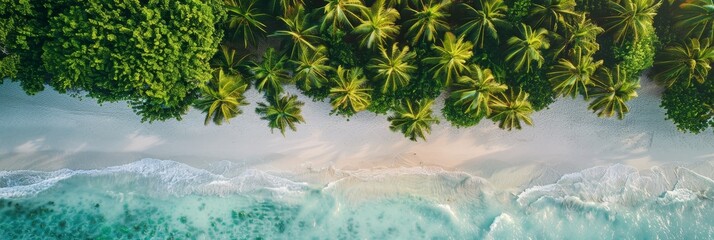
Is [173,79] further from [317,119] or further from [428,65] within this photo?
[428,65]

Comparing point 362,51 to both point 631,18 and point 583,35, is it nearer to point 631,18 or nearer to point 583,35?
point 583,35

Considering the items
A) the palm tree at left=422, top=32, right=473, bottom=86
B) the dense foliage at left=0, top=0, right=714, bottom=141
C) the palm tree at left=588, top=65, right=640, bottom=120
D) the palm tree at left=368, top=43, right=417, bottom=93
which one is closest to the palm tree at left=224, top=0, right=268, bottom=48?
the dense foliage at left=0, top=0, right=714, bottom=141

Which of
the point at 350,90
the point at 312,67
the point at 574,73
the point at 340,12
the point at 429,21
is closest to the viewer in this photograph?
the point at 340,12

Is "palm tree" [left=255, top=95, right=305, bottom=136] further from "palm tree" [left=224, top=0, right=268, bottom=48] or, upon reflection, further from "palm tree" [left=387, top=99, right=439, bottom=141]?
"palm tree" [left=387, top=99, right=439, bottom=141]

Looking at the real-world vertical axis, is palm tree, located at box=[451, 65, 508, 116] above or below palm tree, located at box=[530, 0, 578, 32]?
below

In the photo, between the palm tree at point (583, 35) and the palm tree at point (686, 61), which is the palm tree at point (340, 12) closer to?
the palm tree at point (583, 35)

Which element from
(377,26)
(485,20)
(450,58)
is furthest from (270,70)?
(485,20)
